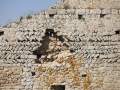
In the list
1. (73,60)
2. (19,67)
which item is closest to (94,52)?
(73,60)

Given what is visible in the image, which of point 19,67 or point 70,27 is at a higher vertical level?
point 70,27

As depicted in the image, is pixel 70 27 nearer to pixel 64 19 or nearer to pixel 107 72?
pixel 64 19

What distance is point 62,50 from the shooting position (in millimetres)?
13219

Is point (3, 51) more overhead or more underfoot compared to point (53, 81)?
more overhead

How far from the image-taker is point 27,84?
13047 mm

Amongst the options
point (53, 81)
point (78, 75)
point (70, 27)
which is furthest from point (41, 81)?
point (70, 27)

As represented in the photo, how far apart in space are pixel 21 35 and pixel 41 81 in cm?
172

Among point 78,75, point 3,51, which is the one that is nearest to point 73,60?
point 78,75

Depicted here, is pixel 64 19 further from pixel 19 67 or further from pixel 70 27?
pixel 19 67

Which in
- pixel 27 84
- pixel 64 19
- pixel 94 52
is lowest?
pixel 27 84

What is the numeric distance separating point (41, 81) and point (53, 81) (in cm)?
39

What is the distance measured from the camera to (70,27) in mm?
13305

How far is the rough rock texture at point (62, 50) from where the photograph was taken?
12.8 meters

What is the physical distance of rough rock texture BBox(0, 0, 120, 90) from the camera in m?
12.8
